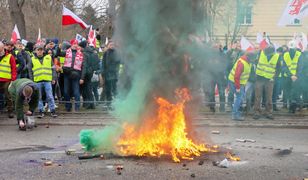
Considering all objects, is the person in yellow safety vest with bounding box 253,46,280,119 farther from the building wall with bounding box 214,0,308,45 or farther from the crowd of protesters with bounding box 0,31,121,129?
the building wall with bounding box 214,0,308,45

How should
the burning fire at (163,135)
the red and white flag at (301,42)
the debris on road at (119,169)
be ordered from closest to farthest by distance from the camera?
1. the debris on road at (119,169)
2. the burning fire at (163,135)
3. the red and white flag at (301,42)

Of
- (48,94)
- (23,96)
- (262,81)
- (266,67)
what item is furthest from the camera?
(262,81)

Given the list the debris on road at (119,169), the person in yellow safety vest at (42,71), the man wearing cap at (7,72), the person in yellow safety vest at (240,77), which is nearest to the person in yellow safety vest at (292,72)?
the person in yellow safety vest at (240,77)

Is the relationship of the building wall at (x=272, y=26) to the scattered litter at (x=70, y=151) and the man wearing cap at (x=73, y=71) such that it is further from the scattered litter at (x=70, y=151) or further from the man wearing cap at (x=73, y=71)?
the scattered litter at (x=70, y=151)

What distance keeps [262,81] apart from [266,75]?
0.20 meters

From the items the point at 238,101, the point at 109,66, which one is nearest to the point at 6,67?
the point at 109,66

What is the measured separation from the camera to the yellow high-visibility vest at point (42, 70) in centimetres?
1241

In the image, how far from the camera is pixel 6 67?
1218 centimetres

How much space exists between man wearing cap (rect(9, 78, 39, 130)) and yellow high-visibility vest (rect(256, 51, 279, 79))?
5924 mm

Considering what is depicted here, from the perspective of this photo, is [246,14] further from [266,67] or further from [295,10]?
[266,67]

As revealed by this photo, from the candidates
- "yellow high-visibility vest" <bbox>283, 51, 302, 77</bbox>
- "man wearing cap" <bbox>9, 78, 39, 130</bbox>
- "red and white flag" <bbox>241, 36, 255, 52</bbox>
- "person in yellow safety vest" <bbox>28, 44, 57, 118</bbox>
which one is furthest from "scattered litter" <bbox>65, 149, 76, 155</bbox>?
"yellow high-visibility vest" <bbox>283, 51, 302, 77</bbox>

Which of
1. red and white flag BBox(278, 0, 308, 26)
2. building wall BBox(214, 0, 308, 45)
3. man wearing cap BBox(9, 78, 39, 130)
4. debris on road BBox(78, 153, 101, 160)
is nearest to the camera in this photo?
debris on road BBox(78, 153, 101, 160)

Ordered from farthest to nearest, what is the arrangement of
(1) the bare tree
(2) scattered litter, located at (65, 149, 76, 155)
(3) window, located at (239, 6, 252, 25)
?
(1) the bare tree < (3) window, located at (239, 6, 252, 25) < (2) scattered litter, located at (65, 149, 76, 155)

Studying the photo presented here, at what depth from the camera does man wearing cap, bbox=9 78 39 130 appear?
34.5ft
